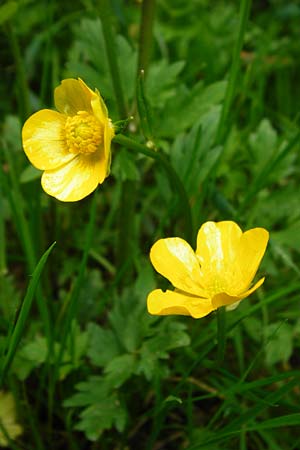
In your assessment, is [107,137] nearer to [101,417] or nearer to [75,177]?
[75,177]

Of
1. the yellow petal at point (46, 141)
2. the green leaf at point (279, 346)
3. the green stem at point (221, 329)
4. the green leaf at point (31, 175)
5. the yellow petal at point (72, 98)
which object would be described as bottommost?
the green leaf at point (279, 346)

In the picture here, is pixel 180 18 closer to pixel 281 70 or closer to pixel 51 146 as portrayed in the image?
pixel 281 70

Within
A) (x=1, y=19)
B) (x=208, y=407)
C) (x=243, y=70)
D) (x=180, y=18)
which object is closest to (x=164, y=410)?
(x=208, y=407)

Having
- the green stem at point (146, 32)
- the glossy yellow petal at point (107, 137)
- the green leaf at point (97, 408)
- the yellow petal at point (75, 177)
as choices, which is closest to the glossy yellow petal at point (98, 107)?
the glossy yellow petal at point (107, 137)

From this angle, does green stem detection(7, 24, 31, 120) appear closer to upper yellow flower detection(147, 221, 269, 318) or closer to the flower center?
the flower center

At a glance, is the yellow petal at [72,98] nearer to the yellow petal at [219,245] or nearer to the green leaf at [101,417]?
the yellow petal at [219,245]

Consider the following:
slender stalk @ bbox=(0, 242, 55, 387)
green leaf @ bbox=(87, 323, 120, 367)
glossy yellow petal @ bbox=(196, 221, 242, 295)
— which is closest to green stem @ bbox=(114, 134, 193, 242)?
glossy yellow petal @ bbox=(196, 221, 242, 295)
